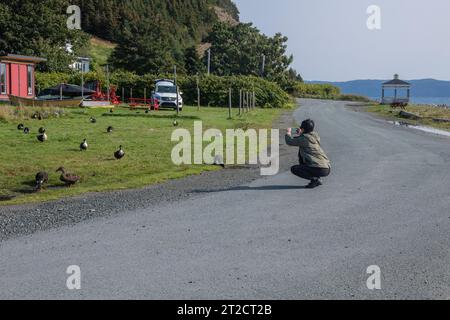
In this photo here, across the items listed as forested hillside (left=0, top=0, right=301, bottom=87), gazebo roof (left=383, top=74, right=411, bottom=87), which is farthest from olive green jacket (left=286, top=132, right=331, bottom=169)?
gazebo roof (left=383, top=74, right=411, bottom=87)

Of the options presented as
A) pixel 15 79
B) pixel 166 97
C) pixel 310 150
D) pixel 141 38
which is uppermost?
pixel 141 38

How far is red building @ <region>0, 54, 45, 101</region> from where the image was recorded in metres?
37.5

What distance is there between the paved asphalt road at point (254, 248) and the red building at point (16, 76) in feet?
97.2

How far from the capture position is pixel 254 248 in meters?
7.30

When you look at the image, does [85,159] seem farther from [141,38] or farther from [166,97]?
[141,38]

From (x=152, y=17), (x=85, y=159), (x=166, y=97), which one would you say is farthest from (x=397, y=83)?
(x=152, y=17)

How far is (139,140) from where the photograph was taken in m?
20.1

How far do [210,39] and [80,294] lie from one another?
3665 inches

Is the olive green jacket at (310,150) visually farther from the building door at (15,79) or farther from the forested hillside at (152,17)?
the forested hillside at (152,17)

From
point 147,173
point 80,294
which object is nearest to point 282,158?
point 147,173

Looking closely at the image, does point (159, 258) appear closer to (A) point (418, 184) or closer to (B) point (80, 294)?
(B) point (80, 294)

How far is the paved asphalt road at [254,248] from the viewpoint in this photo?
5.80 meters

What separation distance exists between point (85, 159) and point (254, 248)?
30.4 feet
